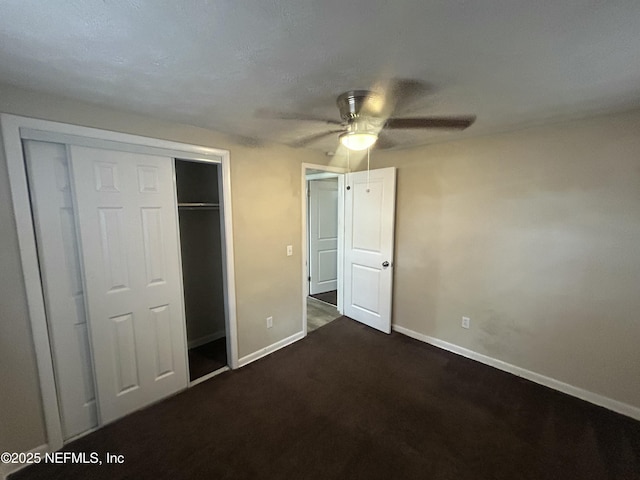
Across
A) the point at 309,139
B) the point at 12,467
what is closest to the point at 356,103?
the point at 309,139

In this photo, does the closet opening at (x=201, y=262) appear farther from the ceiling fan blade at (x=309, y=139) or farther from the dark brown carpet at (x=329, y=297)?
the dark brown carpet at (x=329, y=297)

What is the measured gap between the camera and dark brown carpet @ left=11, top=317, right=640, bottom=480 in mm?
1636

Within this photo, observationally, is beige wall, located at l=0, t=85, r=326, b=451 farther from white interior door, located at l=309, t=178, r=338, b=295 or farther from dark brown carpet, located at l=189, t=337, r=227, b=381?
white interior door, located at l=309, t=178, r=338, b=295

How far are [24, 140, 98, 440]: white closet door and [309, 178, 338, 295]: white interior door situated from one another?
3193mm

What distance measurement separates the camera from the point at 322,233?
4781mm

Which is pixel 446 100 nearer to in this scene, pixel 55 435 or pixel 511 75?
pixel 511 75

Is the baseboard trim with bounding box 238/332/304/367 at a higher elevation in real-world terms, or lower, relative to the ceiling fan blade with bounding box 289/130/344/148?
lower

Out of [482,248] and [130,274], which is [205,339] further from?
[482,248]

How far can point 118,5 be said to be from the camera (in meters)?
0.87

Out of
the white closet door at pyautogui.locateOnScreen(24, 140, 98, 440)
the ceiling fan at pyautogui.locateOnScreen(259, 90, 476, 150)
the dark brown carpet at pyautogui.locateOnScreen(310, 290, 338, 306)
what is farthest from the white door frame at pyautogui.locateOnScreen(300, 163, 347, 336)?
the white closet door at pyautogui.locateOnScreen(24, 140, 98, 440)

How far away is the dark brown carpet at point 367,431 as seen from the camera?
1.64 m

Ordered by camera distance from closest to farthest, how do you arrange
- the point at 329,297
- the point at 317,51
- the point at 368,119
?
1. the point at 317,51
2. the point at 368,119
3. the point at 329,297

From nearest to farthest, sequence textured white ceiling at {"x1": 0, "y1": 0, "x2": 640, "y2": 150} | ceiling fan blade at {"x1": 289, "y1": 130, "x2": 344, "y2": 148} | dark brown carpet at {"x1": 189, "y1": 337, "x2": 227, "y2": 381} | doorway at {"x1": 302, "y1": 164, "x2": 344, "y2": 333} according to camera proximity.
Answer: textured white ceiling at {"x1": 0, "y1": 0, "x2": 640, "y2": 150} < ceiling fan blade at {"x1": 289, "y1": 130, "x2": 344, "y2": 148} < dark brown carpet at {"x1": 189, "y1": 337, "x2": 227, "y2": 381} < doorway at {"x1": 302, "y1": 164, "x2": 344, "y2": 333}

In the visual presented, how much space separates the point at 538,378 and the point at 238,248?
115 inches
